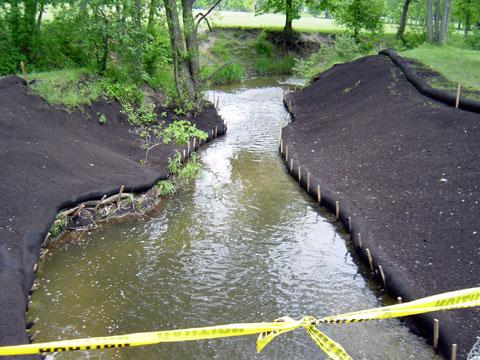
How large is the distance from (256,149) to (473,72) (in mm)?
9554

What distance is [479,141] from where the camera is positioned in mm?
12781

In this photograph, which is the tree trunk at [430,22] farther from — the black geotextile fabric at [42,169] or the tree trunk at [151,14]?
the black geotextile fabric at [42,169]

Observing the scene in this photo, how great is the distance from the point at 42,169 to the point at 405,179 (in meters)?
8.95

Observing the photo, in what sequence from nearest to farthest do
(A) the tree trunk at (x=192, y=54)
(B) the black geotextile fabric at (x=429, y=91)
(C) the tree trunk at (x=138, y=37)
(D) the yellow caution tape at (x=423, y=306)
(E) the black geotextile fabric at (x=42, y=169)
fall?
(D) the yellow caution tape at (x=423, y=306)
(E) the black geotextile fabric at (x=42, y=169)
(B) the black geotextile fabric at (x=429, y=91)
(C) the tree trunk at (x=138, y=37)
(A) the tree trunk at (x=192, y=54)

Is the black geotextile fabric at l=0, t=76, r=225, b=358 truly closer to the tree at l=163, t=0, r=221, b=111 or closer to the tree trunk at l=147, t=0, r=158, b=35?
the tree at l=163, t=0, r=221, b=111

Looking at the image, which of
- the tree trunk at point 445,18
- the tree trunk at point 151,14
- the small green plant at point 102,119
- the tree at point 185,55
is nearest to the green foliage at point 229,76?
the tree at point 185,55

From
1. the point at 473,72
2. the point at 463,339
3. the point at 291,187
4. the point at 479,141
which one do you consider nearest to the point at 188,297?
the point at 463,339

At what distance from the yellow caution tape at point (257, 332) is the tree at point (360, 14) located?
30813mm

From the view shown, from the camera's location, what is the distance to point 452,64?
72.1 ft

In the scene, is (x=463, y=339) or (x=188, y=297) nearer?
(x=463, y=339)

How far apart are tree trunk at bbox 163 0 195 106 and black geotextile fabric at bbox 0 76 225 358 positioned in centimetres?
409

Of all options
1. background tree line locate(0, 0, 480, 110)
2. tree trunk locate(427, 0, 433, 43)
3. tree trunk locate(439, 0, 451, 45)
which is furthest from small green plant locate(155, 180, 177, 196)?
tree trunk locate(427, 0, 433, 43)

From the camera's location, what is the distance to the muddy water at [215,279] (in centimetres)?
792

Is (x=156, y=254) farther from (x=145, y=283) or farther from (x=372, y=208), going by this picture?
(x=372, y=208)
